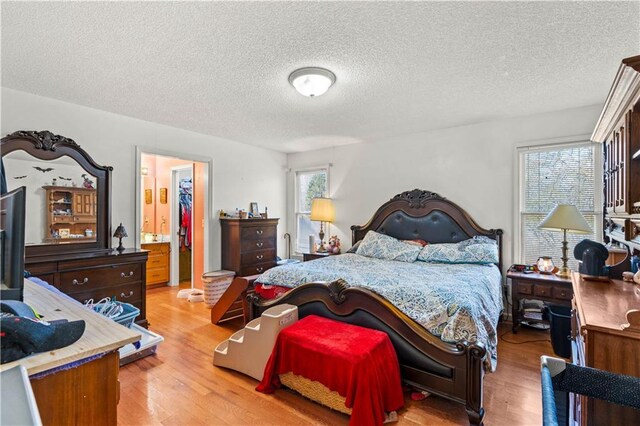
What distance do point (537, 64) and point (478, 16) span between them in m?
0.94

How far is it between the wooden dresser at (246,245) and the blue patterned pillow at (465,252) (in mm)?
2411

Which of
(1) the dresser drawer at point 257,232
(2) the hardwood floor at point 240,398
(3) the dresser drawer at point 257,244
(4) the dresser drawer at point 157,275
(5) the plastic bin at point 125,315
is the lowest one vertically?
(2) the hardwood floor at point 240,398

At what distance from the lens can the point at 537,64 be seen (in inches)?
93.4

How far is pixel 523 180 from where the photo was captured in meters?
3.65

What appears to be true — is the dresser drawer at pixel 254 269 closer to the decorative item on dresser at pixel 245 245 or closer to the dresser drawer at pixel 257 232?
the decorative item on dresser at pixel 245 245

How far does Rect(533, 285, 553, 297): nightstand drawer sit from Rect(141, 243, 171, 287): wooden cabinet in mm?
5456

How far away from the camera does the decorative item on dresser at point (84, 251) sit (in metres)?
2.86

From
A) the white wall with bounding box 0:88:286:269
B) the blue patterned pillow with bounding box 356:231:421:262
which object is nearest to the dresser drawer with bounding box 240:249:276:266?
the white wall with bounding box 0:88:286:269

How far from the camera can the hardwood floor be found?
1.96 metres

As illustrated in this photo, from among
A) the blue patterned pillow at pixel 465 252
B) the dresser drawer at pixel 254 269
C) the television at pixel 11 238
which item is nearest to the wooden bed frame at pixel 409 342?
the blue patterned pillow at pixel 465 252

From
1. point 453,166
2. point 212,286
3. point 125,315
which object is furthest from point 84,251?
point 453,166

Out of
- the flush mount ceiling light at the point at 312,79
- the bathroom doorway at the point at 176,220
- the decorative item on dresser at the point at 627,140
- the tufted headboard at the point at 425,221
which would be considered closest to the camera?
the decorative item on dresser at the point at 627,140

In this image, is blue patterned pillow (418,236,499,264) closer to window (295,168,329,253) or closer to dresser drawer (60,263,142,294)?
window (295,168,329,253)

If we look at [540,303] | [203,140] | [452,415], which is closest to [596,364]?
[452,415]
